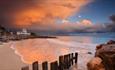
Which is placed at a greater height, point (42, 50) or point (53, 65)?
point (42, 50)

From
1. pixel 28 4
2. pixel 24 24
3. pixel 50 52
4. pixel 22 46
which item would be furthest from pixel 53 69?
pixel 28 4

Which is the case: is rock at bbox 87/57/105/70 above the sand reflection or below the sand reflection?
below

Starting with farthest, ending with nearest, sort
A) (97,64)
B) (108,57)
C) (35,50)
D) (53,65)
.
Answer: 1. (35,50)
2. (53,65)
3. (97,64)
4. (108,57)

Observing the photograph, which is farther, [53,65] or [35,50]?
[35,50]

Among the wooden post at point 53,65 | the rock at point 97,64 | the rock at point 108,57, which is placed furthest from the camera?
the wooden post at point 53,65

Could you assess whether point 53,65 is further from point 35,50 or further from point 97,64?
point 97,64

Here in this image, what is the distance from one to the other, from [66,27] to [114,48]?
978 millimetres

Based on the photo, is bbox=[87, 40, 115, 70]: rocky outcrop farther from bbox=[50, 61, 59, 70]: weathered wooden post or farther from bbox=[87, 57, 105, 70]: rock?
bbox=[50, 61, 59, 70]: weathered wooden post

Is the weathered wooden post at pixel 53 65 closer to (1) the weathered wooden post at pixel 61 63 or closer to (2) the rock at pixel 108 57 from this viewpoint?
(1) the weathered wooden post at pixel 61 63

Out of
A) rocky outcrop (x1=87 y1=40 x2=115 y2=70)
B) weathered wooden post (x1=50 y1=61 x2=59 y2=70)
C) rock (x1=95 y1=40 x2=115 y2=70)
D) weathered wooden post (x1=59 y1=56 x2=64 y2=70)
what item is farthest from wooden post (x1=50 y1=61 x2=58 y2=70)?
rock (x1=95 y1=40 x2=115 y2=70)

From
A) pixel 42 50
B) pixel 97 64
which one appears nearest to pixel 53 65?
pixel 42 50

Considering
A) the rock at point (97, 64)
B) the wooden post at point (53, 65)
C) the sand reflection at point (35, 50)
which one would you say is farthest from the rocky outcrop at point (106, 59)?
the sand reflection at point (35, 50)

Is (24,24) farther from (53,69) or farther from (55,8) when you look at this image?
(53,69)

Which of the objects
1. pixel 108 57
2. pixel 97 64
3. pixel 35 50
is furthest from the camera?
pixel 35 50
